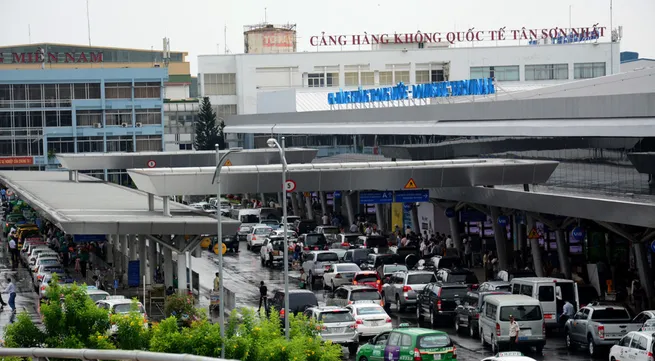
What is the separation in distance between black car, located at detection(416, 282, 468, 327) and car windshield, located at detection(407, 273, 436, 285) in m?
2.83

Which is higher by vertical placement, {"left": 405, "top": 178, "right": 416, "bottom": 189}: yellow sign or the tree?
the tree

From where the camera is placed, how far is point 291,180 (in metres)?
46.4

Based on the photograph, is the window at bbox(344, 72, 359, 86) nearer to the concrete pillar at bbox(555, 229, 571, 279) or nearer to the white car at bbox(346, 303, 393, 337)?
the concrete pillar at bbox(555, 229, 571, 279)

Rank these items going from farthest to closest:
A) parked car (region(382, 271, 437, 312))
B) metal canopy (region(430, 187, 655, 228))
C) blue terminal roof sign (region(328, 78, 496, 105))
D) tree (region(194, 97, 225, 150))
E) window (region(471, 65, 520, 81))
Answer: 1. tree (region(194, 97, 225, 150))
2. window (region(471, 65, 520, 81))
3. blue terminal roof sign (region(328, 78, 496, 105))
4. parked car (region(382, 271, 437, 312))
5. metal canopy (region(430, 187, 655, 228))

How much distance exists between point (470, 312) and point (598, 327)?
5169mm

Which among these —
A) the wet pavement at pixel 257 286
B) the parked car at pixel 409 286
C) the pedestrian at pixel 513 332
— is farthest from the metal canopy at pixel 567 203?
the pedestrian at pixel 513 332

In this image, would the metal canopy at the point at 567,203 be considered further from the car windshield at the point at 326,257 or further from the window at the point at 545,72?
the window at the point at 545,72

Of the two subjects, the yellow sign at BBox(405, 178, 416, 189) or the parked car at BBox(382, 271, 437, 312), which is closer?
the parked car at BBox(382, 271, 437, 312)

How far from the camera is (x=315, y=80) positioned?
440 ft

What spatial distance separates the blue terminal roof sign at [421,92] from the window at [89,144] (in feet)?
94.4

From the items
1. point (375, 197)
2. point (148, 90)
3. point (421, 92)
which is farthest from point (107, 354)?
point (148, 90)

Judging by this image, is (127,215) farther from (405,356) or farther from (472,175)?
(405,356)

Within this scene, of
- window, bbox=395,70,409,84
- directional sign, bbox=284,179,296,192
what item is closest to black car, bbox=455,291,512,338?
directional sign, bbox=284,179,296,192

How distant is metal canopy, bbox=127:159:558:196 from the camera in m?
46.2
